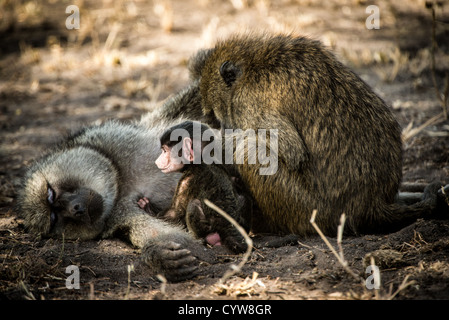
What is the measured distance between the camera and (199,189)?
3.17m

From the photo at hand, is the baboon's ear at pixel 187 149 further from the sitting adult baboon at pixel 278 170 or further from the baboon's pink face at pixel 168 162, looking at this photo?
the sitting adult baboon at pixel 278 170

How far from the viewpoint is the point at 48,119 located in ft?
17.6

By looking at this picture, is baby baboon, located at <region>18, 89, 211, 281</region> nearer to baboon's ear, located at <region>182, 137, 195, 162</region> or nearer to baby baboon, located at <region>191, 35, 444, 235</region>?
baboon's ear, located at <region>182, 137, 195, 162</region>

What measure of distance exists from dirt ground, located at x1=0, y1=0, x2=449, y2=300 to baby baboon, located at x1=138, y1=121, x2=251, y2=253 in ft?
0.95

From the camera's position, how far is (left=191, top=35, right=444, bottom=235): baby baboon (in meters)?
2.90

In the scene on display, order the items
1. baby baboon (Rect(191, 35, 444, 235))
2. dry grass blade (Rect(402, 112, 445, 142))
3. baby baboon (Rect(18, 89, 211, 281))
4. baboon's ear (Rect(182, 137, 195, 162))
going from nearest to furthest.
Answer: baby baboon (Rect(191, 35, 444, 235))
baby baboon (Rect(18, 89, 211, 281))
baboon's ear (Rect(182, 137, 195, 162))
dry grass blade (Rect(402, 112, 445, 142))

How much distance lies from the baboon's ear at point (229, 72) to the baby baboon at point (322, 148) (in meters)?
0.10

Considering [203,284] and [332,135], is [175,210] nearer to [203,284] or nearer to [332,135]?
[203,284]

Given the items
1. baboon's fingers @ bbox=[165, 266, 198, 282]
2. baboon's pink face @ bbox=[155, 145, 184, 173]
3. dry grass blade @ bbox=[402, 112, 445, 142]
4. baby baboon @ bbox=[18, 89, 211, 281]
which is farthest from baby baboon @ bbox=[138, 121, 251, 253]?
dry grass blade @ bbox=[402, 112, 445, 142]

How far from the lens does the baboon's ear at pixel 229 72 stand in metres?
3.24

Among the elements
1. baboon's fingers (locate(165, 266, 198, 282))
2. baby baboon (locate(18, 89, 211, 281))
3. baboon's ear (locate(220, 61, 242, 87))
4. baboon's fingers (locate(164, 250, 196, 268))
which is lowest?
baboon's fingers (locate(165, 266, 198, 282))

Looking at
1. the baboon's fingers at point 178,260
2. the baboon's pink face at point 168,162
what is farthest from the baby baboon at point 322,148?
the baboon's fingers at point 178,260

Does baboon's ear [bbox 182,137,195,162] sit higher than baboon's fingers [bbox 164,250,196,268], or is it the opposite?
baboon's ear [bbox 182,137,195,162]

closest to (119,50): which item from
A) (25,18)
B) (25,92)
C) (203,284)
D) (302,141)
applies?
(25,92)
